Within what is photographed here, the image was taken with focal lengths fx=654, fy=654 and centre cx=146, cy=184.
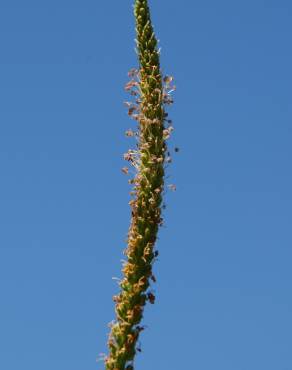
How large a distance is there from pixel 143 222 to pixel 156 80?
2080 millimetres

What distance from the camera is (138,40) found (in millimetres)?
9383

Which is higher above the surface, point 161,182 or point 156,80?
point 156,80

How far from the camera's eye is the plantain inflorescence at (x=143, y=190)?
843 centimetres

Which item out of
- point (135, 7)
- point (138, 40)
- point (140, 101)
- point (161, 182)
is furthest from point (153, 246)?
point (135, 7)

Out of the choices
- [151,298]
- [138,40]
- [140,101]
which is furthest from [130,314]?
[138,40]

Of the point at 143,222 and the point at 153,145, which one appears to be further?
the point at 153,145

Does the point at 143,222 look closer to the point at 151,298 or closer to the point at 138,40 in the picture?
the point at 151,298

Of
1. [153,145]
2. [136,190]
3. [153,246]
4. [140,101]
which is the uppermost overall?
[140,101]

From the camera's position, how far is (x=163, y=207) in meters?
8.70

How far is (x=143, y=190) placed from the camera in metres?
8.84

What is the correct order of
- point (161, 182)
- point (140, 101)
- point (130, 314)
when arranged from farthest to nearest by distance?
point (140, 101), point (161, 182), point (130, 314)

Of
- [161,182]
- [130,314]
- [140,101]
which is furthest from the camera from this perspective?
[140,101]

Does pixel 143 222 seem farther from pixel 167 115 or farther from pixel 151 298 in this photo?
pixel 167 115

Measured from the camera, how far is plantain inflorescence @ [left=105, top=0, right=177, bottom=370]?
843 centimetres
